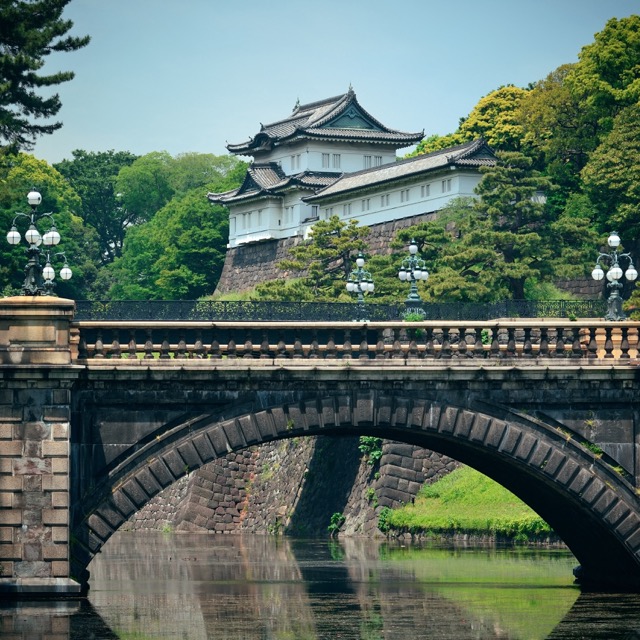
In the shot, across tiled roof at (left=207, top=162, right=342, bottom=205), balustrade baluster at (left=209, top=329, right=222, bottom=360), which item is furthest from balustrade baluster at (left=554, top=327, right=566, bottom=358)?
tiled roof at (left=207, top=162, right=342, bottom=205)

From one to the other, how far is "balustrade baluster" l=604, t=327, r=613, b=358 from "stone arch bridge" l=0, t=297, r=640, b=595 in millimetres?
32

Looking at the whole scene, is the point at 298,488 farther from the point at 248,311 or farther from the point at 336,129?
the point at 336,129

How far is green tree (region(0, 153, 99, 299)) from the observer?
101875 mm

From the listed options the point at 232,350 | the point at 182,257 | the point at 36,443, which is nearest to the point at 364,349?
the point at 232,350

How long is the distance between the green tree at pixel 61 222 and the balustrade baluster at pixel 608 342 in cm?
5339

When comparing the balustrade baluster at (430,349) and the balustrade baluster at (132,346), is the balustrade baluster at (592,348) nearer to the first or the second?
the balustrade baluster at (430,349)

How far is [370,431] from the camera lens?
151 ft

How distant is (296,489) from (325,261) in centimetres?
1833

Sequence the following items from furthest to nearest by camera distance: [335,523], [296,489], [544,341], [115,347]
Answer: [296,489] → [335,523] → [544,341] → [115,347]

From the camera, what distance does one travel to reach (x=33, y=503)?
1631 inches

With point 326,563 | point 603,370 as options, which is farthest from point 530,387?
point 326,563

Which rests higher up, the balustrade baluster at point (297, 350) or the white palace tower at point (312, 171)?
the white palace tower at point (312, 171)

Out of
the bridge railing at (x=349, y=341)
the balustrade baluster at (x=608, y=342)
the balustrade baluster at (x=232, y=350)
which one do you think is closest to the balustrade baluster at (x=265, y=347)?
the bridge railing at (x=349, y=341)

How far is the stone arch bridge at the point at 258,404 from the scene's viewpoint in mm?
41656
